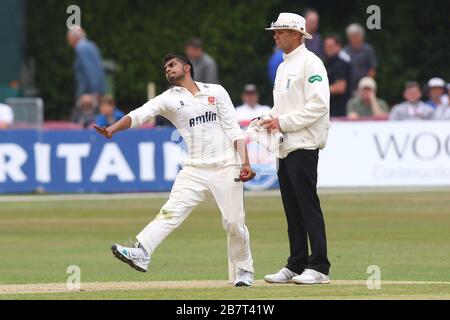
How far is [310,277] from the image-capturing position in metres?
12.2

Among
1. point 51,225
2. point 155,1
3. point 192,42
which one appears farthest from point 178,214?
point 155,1

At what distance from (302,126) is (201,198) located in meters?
1.05

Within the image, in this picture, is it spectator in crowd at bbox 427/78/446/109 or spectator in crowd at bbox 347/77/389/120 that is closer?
spectator in crowd at bbox 347/77/389/120

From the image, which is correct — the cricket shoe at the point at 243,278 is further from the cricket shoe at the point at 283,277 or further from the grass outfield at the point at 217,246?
the cricket shoe at the point at 283,277

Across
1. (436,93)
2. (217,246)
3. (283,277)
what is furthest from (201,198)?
(436,93)

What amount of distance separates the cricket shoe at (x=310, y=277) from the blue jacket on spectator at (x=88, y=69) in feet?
43.0

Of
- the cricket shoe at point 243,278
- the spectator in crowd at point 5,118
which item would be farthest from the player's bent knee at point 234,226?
the spectator in crowd at point 5,118

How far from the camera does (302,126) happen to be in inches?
479

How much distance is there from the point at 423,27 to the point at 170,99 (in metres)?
25.2

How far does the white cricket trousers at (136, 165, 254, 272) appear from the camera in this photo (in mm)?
12172

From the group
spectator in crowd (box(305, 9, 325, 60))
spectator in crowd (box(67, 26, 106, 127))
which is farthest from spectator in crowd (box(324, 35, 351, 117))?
spectator in crowd (box(67, 26, 106, 127))

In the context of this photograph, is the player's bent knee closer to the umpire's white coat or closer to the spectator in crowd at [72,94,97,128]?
the umpire's white coat

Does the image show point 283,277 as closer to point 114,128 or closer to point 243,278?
point 243,278
